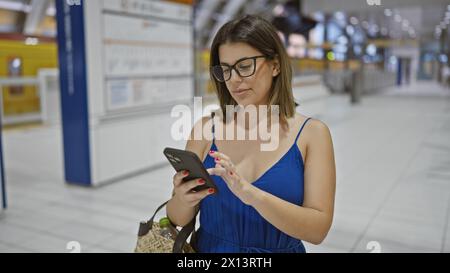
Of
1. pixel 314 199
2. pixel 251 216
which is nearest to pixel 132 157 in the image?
pixel 251 216

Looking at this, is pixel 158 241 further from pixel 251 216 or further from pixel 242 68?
pixel 242 68

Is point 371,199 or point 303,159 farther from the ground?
point 303,159

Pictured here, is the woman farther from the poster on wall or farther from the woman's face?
the poster on wall

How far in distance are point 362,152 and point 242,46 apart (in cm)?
532

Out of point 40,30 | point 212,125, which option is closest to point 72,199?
point 212,125

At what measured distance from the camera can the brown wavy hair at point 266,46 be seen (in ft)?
3.56

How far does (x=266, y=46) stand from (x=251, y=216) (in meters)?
0.46

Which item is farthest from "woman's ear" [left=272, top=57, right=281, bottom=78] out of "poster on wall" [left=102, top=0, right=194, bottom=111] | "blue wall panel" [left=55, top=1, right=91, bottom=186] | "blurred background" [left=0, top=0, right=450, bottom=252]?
"poster on wall" [left=102, top=0, right=194, bottom=111]

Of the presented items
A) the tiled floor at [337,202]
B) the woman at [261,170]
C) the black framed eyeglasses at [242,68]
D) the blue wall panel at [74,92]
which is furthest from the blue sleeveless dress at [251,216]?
the blue wall panel at [74,92]

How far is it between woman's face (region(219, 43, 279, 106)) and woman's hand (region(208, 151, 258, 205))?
21 centimetres

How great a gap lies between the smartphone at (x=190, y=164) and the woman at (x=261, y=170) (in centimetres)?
2

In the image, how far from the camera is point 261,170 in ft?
3.86
